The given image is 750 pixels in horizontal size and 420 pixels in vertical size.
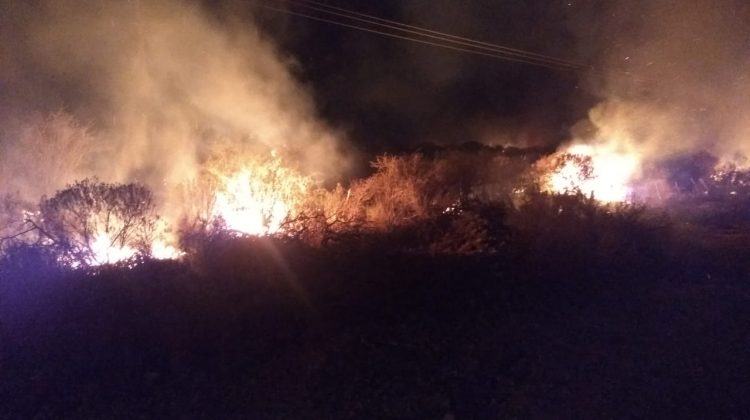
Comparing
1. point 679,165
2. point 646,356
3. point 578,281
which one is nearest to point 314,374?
point 646,356

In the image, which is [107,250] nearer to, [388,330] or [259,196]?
[259,196]

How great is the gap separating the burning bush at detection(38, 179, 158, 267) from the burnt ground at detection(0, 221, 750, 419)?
4.77 feet

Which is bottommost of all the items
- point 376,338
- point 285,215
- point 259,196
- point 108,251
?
point 376,338

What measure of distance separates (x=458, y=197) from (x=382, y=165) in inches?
99.5

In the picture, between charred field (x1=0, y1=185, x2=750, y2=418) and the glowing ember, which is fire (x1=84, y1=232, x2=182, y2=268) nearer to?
charred field (x1=0, y1=185, x2=750, y2=418)

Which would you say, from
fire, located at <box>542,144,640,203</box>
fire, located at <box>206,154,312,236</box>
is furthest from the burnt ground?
fire, located at <box>542,144,640,203</box>

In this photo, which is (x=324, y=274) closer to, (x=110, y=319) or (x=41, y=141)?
(x=110, y=319)

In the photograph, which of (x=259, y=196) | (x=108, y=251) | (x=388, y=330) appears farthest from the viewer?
(x=259, y=196)

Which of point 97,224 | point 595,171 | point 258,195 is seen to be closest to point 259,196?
point 258,195

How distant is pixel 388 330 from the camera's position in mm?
7285

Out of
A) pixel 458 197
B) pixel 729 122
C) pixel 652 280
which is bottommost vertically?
pixel 652 280

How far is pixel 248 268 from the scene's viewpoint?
29.2 feet

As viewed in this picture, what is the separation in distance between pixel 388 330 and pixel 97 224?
238 inches

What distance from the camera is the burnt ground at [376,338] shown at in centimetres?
588
